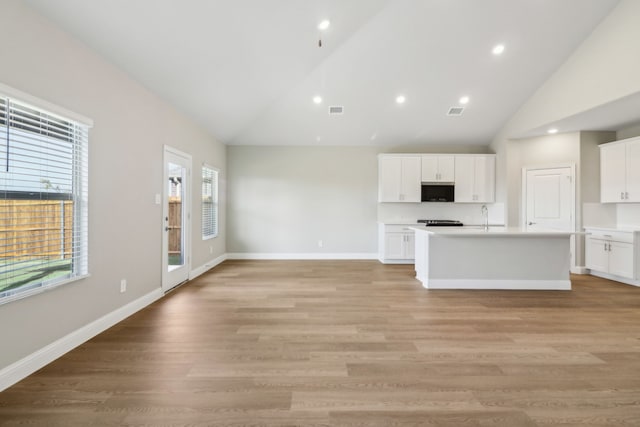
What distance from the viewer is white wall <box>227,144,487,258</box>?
7.34 m

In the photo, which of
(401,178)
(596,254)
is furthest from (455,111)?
(596,254)

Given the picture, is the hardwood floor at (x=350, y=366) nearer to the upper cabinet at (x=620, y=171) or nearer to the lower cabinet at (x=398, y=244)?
the upper cabinet at (x=620, y=171)

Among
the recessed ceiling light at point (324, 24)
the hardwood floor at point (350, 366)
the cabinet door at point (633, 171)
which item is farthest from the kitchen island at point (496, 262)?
the recessed ceiling light at point (324, 24)

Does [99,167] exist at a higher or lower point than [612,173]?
lower

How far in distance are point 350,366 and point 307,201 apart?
517 centimetres

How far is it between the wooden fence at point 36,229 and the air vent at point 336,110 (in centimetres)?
456

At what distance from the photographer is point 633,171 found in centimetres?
520

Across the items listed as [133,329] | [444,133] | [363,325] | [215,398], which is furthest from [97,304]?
[444,133]

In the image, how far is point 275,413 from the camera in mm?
1884

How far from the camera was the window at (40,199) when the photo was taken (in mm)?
2135

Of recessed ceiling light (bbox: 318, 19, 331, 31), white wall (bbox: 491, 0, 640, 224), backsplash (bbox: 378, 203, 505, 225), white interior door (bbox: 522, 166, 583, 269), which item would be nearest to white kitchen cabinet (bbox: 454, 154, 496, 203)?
backsplash (bbox: 378, 203, 505, 225)

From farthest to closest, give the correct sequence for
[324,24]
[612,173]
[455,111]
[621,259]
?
[455,111] → [612,173] → [621,259] → [324,24]

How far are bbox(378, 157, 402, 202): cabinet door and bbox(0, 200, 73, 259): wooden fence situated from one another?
5575 mm

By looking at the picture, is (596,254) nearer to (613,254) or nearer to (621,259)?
(613,254)
